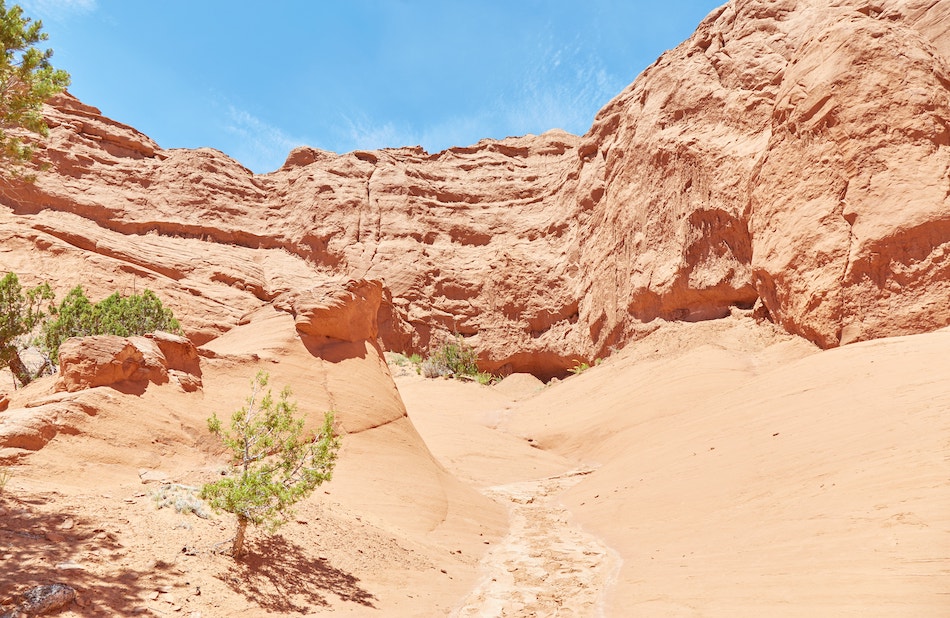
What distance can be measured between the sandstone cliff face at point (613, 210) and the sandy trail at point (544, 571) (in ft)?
30.4

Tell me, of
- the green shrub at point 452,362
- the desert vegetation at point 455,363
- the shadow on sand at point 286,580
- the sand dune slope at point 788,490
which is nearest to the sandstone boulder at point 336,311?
the shadow on sand at point 286,580

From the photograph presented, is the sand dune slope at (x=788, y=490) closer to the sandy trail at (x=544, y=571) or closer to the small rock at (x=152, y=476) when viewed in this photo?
the sandy trail at (x=544, y=571)

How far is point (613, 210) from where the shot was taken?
87.0ft

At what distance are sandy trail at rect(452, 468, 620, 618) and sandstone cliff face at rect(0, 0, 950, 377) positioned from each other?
30.4ft

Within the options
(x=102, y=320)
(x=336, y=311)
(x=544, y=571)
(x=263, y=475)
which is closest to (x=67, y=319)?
(x=102, y=320)

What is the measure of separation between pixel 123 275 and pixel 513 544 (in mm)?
26891

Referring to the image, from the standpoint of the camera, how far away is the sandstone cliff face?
15.2m

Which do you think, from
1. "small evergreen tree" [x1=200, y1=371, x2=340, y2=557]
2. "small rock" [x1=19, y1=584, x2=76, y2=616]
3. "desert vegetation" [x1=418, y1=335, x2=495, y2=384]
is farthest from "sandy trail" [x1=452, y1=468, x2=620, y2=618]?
"desert vegetation" [x1=418, y1=335, x2=495, y2=384]

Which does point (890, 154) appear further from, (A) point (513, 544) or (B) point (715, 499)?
(A) point (513, 544)

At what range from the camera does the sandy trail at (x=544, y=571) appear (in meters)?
6.53

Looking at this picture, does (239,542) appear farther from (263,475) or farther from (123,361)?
(123,361)

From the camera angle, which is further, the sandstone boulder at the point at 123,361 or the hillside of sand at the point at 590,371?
the sandstone boulder at the point at 123,361

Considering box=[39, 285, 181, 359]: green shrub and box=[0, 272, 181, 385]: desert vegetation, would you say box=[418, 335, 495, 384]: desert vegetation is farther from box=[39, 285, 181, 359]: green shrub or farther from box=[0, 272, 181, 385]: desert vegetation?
box=[39, 285, 181, 359]: green shrub

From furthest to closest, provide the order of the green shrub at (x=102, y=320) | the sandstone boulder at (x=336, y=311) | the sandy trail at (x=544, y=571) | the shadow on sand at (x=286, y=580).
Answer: the green shrub at (x=102, y=320) < the sandstone boulder at (x=336, y=311) < the sandy trail at (x=544, y=571) < the shadow on sand at (x=286, y=580)
